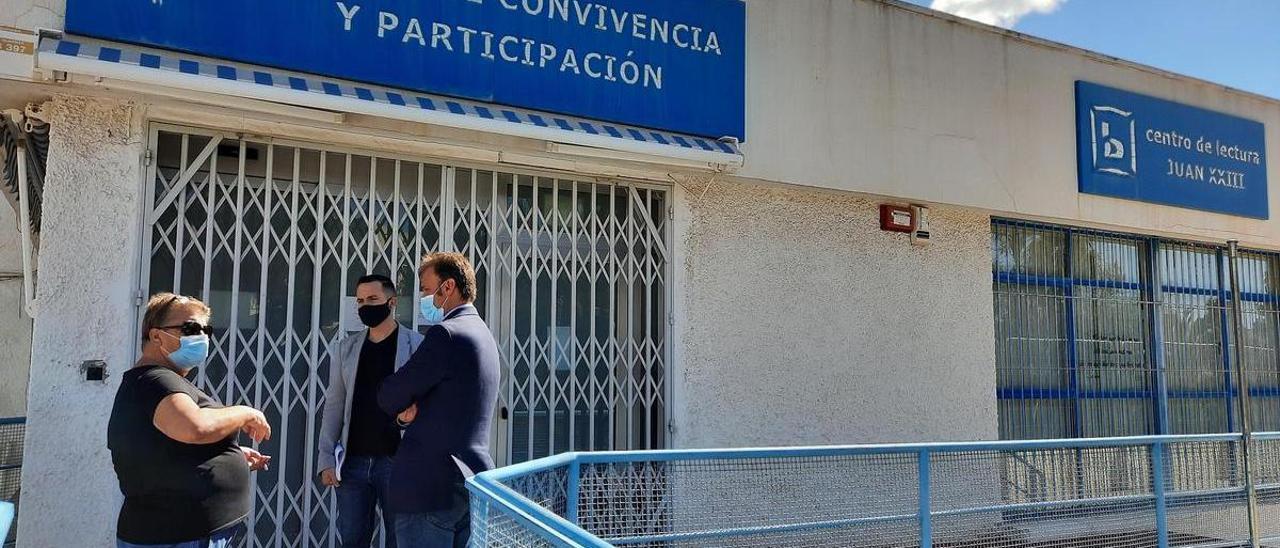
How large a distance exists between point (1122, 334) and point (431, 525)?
23.3 ft

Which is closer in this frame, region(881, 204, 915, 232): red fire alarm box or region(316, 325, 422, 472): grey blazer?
region(316, 325, 422, 472): grey blazer

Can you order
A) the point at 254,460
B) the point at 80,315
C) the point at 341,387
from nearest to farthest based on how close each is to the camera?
the point at 254,460 → the point at 341,387 → the point at 80,315

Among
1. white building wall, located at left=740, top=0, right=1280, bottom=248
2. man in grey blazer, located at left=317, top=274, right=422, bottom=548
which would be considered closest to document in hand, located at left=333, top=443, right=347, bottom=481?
man in grey blazer, located at left=317, top=274, right=422, bottom=548

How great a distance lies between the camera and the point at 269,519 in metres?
5.05

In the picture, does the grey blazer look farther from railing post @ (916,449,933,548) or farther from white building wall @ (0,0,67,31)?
railing post @ (916,449,933,548)

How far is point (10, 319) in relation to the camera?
7172 mm

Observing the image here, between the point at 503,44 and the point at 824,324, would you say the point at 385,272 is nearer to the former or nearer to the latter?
the point at 503,44

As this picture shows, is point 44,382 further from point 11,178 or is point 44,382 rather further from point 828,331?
point 828,331

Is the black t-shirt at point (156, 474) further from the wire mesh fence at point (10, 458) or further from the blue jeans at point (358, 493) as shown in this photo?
the wire mesh fence at point (10, 458)

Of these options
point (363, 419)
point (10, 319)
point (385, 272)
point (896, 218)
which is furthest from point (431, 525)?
point (10, 319)

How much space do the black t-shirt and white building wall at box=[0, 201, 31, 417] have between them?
16.5 ft

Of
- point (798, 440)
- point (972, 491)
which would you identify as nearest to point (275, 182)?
point (798, 440)

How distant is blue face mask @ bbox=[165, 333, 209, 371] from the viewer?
318 centimetres

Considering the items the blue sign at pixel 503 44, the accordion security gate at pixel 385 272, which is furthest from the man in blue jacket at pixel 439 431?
the blue sign at pixel 503 44
